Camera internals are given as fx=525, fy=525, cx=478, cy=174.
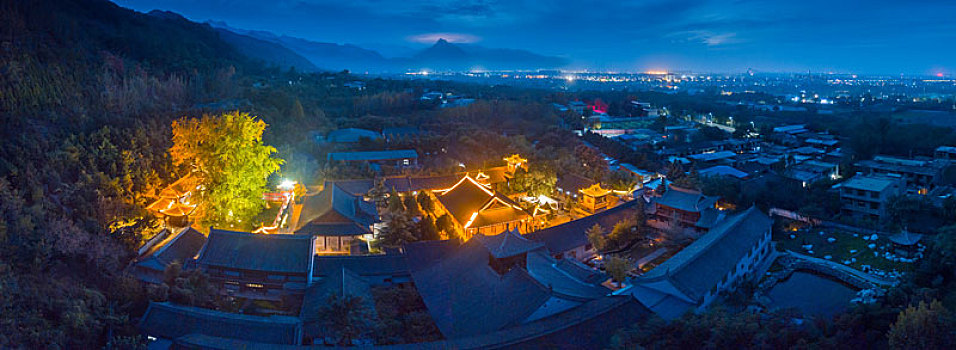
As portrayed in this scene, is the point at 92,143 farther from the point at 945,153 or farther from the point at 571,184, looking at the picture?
the point at 945,153

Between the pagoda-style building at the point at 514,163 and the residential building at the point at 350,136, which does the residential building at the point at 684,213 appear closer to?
the pagoda-style building at the point at 514,163

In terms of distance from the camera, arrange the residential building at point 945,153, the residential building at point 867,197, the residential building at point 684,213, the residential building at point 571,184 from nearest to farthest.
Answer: the residential building at point 684,213 → the residential building at point 867,197 → the residential building at point 571,184 → the residential building at point 945,153

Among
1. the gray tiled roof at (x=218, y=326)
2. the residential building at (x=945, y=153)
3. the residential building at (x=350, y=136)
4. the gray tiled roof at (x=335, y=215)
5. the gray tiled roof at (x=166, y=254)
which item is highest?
the residential building at (x=350, y=136)

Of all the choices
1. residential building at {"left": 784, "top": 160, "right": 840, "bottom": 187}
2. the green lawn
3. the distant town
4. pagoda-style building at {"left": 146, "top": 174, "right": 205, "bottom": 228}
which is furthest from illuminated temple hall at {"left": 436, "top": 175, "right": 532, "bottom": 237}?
residential building at {"left": 784, "top": 160, "right": 840, "bottom": 187}

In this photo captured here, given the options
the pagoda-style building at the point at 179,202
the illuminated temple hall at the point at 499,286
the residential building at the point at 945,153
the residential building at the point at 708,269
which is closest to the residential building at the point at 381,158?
the pagoda-style building at the point at 179,202

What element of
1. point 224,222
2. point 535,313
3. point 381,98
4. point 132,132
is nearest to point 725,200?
point 535,313

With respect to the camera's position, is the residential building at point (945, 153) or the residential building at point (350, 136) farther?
the residential building at point (350, 136)

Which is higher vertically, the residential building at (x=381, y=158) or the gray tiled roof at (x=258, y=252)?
the residential building at (x=381, y=158)
